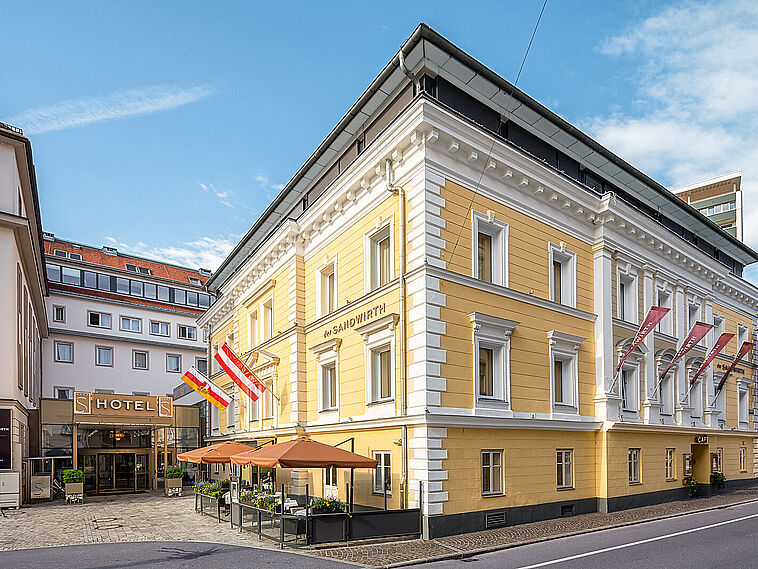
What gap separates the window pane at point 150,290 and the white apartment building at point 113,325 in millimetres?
83

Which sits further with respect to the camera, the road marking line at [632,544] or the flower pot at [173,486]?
the flower pot at [173,486]

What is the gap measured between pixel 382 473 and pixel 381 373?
281 cm

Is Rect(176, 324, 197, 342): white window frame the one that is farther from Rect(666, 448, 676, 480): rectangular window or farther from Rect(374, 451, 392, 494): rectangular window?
Rect(666, 448, 676, 480): rectangular window

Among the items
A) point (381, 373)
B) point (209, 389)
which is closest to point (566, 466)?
point (381, 373)

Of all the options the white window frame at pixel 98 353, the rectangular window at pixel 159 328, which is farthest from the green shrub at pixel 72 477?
the rectangular window at pixel 159 328

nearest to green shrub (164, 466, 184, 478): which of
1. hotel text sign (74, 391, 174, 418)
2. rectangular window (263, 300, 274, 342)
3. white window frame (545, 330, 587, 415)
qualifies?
hotel text sign (74, 391, 174, 418)

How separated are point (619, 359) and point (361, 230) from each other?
1004 centimetres

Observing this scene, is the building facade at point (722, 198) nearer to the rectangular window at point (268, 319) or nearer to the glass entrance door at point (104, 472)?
the rectangular window at point (268, 319)

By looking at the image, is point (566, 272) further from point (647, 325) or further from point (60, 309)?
point (60, 309)

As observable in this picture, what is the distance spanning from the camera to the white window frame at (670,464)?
80.7 feet

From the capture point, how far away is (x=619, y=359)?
22.2 metres

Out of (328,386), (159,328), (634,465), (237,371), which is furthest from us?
(159,328)

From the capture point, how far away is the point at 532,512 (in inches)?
720

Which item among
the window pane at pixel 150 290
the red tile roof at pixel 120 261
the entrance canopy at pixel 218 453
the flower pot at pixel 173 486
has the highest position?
the red tile roof at pixel 120 261
